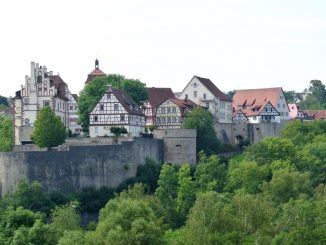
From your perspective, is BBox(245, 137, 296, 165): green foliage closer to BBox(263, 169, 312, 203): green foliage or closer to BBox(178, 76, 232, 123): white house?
BBox(263, 169, 312, 203): green foliage

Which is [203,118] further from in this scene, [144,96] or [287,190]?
[287,190]

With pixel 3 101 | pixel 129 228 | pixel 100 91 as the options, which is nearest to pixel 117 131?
pixel 100 91

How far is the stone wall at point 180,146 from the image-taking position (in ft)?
331

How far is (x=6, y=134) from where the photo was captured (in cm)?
10662

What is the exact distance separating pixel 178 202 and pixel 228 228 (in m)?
17.3

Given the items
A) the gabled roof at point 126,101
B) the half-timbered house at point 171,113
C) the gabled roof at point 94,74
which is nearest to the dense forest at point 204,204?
the gabled roof at point 126,101

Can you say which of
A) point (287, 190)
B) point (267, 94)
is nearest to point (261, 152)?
point (287, 190)

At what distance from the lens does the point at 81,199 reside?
90.7 meters

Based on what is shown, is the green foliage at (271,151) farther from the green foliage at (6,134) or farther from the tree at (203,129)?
the green foliage at (6,134)

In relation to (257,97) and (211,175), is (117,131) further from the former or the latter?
(257,97)

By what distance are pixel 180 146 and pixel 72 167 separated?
12.6 meters

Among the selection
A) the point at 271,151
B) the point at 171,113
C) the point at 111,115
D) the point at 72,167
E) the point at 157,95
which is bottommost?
the point at 72,167

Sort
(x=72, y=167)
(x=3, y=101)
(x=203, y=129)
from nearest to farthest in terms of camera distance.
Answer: (x=72, y=167) < (x=203, y=129) < (x=3, y=101)

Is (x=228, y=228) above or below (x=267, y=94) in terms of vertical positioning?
below
